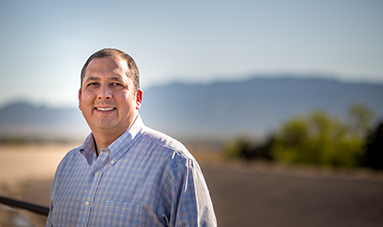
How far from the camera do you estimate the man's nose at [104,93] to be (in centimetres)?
138

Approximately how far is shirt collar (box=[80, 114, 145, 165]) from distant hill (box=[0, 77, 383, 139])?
374ft

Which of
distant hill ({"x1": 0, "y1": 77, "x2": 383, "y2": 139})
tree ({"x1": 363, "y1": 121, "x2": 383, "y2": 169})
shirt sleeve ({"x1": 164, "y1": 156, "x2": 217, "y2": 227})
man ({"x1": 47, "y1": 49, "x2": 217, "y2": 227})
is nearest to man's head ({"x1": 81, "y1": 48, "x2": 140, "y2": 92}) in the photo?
man ({"x1": 47, "y1": 49, "x2": 217, "y2": 227})

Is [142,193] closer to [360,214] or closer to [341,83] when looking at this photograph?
[360,214]

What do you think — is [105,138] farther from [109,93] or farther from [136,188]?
[136,188]

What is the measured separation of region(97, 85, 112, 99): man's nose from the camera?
4.53ft

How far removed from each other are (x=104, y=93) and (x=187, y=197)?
510mm

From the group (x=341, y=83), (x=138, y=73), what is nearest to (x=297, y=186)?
(x=138, y=73)

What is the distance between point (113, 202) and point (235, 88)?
174m

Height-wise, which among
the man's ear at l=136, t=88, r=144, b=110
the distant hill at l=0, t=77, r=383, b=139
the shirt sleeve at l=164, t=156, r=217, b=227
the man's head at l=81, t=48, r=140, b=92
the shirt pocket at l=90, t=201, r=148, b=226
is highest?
the man's head at l=81, t=48, r=140, b=92

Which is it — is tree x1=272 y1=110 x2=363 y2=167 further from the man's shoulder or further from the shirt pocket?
the shirt pocket

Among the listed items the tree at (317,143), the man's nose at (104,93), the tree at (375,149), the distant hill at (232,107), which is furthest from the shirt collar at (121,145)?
the distant hill at (232,107)

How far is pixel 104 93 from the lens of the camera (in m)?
1.38

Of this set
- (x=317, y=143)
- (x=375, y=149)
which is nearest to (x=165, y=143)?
(x=375, y=149)

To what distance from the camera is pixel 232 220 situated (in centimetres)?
1534
